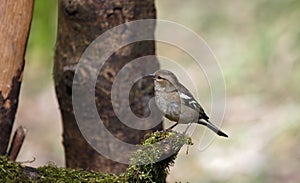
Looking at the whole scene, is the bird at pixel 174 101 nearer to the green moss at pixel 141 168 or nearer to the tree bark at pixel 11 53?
the green moss at pixel 141 168

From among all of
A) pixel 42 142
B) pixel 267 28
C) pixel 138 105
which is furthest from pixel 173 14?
pixel 138 105

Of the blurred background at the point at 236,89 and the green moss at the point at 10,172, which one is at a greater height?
the blurred background at the point at 236,89

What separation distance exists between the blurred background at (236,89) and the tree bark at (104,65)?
5.65ft

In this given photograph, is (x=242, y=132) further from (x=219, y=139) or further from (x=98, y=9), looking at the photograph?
(x=98, y=9)

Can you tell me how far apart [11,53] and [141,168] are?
1.09 m

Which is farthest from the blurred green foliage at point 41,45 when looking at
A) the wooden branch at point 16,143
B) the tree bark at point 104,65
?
the wooden branch at point 16,143

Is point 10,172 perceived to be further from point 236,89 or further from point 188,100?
point 236,89

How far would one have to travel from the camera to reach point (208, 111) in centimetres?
696

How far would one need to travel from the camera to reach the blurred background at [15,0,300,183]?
21.5 feet

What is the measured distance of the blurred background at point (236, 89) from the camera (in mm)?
6539

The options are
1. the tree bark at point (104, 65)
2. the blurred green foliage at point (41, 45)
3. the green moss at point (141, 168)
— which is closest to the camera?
the green moss at point (141, 168)

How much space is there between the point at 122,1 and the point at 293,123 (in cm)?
326

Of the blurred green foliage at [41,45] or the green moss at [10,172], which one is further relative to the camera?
the blurred green foliage at [41,45]

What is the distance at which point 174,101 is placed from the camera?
130 inches
